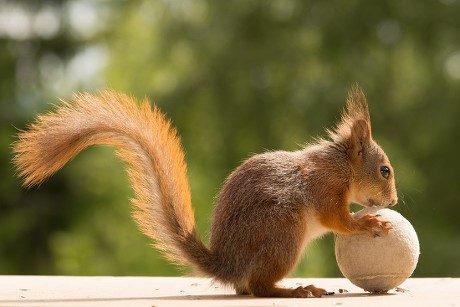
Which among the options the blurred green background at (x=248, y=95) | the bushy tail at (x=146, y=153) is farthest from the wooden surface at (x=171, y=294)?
the blurred green background at (x=248, y=95)

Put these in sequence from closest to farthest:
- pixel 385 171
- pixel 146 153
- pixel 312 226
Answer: pixel 312 226 → pixel 146 153 → pixel 385 171

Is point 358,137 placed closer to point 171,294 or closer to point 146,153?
point 146,153

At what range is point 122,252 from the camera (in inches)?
625

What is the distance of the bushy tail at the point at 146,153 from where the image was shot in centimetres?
437

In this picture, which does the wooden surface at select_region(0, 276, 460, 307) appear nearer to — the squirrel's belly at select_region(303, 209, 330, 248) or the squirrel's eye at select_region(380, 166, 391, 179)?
the squirrel's belly at select_region(303, 209, 330, 248)

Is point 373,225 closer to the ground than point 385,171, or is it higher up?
closer to the ground

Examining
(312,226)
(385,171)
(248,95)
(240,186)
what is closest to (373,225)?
(312,226)

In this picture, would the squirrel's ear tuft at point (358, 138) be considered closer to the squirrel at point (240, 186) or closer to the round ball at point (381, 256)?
the squirrel at point (240, 186)

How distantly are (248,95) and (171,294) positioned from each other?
871cm

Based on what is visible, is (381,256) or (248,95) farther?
(248,95)

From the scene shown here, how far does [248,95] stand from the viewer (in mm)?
13289

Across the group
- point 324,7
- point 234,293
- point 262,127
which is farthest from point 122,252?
point 234,293

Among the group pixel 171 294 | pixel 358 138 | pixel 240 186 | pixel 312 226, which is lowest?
pixel 171 294

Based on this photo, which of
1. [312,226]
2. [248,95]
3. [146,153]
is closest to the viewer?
[312,226]
